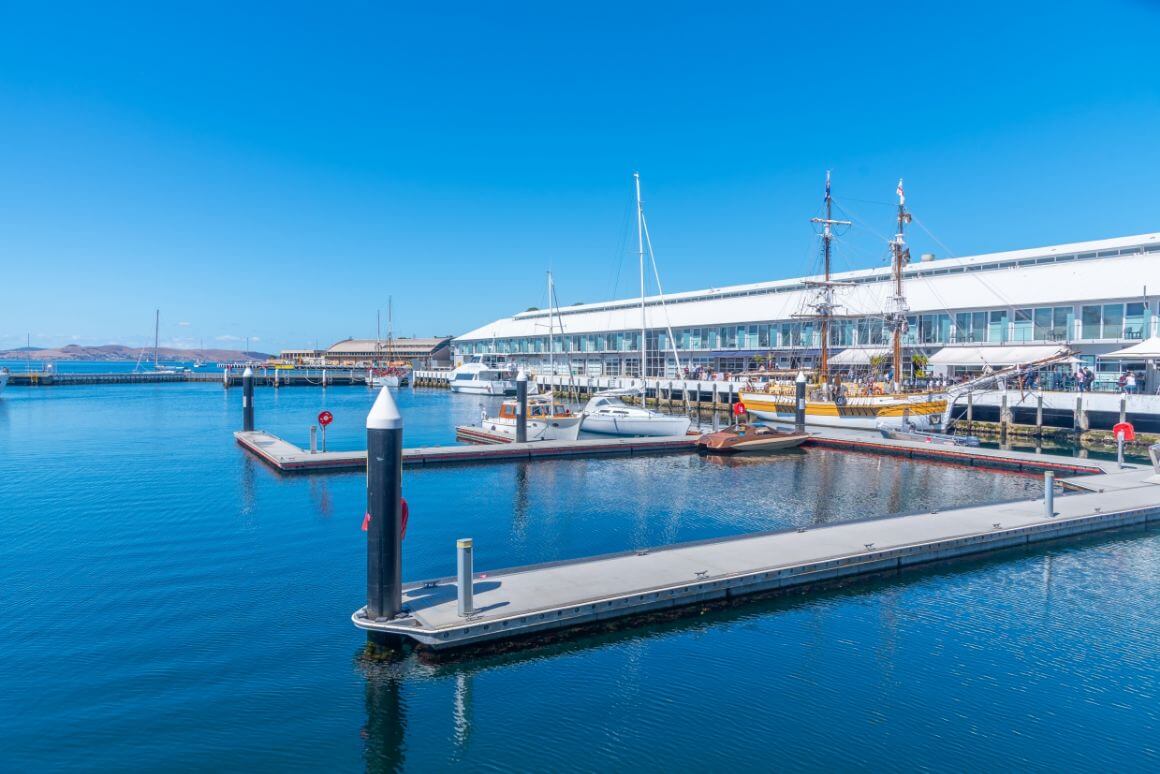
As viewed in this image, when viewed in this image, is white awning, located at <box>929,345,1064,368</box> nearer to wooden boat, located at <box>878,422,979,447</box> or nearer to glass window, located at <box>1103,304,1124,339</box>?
glass window, located at <box>1103,304,1124,339</box>

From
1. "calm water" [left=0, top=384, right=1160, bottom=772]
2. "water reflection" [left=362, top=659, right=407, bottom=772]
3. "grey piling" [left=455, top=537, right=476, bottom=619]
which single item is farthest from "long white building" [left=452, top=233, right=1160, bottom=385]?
"water reflection" [left=362, top=659, right=407, bottom=772]

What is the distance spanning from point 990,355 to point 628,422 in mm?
27691

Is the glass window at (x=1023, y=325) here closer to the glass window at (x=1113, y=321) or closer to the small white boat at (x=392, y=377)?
the glass window at (x=1113, y=321)

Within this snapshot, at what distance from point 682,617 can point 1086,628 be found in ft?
24.2

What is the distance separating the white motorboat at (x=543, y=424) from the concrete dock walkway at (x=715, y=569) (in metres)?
23.2

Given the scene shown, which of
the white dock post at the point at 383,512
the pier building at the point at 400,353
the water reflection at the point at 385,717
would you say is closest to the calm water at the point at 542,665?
the water reflection at the point at 385,717

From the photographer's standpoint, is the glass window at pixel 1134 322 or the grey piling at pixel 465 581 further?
→ the glass window at pixel 1134 322

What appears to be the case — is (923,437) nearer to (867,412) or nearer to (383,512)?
(867,412)

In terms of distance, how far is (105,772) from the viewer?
946 cm

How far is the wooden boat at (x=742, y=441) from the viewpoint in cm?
3784

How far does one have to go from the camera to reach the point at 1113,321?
1992 inches

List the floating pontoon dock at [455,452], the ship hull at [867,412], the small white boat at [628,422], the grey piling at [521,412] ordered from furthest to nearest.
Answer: the ship hull at [867,412] → the small white boat at [628,422] → the grey piling at [521,412] → the floating pontoon dock at [455,452]

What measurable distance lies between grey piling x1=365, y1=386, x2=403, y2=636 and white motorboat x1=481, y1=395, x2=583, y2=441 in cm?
2829

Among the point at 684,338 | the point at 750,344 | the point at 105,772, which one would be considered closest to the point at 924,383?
the point at 750,344
